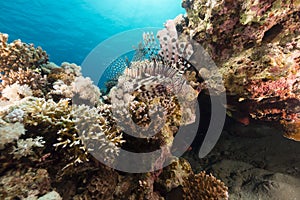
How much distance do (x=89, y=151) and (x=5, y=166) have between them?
913mm

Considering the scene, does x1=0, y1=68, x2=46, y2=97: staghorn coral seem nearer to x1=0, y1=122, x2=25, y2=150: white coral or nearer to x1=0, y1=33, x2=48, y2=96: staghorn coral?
x1=0, y1=33, x2=48, y2=96: staghorn coral

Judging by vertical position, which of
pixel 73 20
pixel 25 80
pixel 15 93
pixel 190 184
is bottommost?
pixel 190 184

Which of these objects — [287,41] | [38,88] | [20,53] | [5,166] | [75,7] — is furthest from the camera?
[75,7]

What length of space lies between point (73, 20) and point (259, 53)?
29.6 meters

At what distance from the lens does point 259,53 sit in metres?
3.33

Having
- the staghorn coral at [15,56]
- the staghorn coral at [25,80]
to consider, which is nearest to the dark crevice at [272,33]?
the staghorn coral at [25,80]

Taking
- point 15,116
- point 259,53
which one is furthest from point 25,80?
point 259,53

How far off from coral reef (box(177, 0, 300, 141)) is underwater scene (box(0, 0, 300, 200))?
2 centimetres

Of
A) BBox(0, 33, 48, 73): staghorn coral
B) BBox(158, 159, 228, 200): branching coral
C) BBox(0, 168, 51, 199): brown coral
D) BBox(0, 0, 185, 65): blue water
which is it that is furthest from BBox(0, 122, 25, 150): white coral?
BBox(0, 0, 185, 65): blue water

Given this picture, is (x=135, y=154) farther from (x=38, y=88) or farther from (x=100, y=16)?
(x=100, y=16)

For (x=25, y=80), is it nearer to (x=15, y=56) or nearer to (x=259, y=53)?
(x=15, y=56)

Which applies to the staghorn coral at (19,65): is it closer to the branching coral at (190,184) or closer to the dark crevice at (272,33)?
the branching coral at (190,184)

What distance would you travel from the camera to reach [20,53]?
Answer: 4.38 meters

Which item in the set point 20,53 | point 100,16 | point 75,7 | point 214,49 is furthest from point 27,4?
point 214,49
